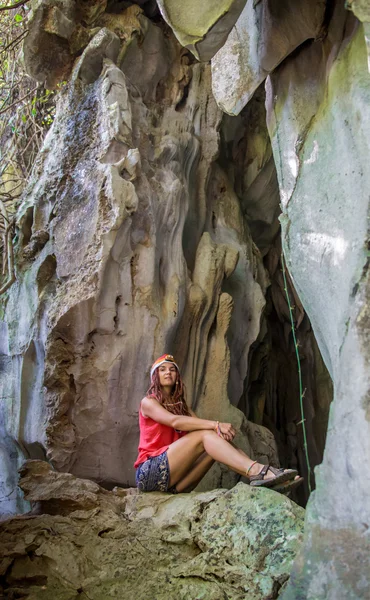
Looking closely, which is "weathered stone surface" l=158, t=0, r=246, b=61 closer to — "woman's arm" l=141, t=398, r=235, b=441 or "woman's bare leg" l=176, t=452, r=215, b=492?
"woman's arm" l=141, t=398, r=235, b=441

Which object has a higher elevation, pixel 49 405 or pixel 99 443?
pixel 49 405

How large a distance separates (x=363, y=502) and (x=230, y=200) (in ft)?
15.2

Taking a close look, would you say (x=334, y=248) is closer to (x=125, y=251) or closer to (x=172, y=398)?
(x=172, y=398)

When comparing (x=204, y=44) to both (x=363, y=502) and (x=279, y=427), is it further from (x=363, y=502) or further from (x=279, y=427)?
(x=279, y=427)

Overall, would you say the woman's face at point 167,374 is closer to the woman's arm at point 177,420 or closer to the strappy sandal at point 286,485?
the woman's arm at point 177,420

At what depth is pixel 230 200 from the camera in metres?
6.54

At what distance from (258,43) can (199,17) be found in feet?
2.28

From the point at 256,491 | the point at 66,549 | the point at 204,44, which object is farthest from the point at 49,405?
the point at 204,44

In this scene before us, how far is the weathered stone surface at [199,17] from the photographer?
2785 mm

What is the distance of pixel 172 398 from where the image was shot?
4.26 meters

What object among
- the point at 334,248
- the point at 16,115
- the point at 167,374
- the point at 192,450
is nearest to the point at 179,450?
the point at 192,450

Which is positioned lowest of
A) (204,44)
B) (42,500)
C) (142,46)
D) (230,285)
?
(42,500)

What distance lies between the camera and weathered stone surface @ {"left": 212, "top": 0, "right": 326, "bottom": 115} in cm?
318

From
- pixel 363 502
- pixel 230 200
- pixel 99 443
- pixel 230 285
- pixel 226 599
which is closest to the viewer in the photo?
pixel 363 502
